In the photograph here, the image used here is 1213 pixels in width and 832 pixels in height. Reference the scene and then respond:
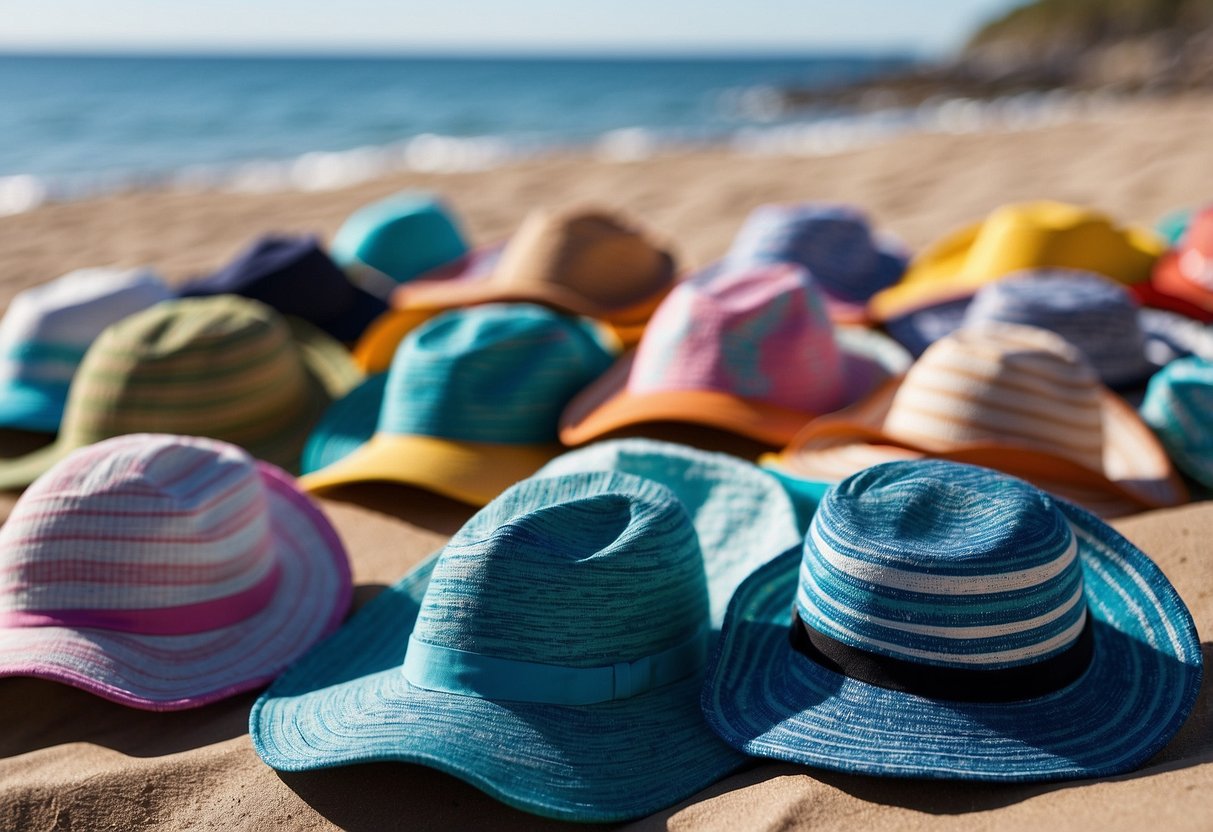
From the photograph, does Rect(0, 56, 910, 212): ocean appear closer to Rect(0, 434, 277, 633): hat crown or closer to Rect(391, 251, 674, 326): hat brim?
Rect(391, 251, 674, 326): hat brim

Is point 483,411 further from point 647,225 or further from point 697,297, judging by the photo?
point 647,225

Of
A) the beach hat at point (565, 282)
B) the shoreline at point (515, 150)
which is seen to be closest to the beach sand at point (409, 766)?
the beach hat at point (565, 282)

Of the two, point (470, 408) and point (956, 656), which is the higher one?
point (956, 656)

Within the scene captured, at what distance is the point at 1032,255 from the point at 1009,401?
56.9 inches

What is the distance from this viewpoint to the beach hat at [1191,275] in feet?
12.4

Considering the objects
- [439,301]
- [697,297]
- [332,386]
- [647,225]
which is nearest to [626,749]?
[697,297]

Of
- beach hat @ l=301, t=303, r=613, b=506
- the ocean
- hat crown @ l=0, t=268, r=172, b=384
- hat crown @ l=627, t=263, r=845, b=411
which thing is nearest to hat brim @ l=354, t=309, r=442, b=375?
beach hat @ l=301, t=303, r=613, b=506

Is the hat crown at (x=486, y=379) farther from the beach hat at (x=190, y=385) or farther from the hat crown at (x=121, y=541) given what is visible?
the hat crown at (x=121, y=541)

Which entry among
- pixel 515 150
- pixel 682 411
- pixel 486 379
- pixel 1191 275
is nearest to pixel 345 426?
pixel 486 379

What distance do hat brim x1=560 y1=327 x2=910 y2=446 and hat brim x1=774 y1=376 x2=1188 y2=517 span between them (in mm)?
125

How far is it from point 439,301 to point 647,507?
2.30 meters

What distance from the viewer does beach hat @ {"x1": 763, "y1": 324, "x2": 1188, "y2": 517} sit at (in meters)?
2.65

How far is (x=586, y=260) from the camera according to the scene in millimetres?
4230

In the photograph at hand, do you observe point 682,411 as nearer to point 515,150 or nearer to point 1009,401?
point 1009,401
